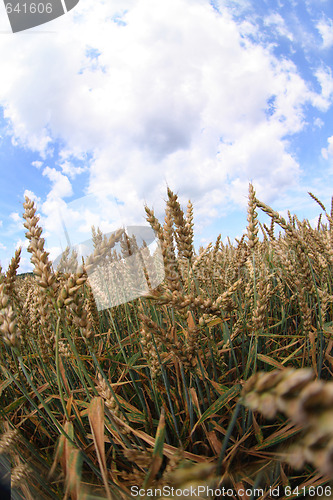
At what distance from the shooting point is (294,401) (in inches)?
11.7

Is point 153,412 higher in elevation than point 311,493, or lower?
higher

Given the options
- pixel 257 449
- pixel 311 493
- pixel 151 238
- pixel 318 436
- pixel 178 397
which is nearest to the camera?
pixel 318 436

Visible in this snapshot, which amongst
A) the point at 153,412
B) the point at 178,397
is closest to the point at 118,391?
the point at 153,412

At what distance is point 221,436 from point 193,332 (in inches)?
23.7

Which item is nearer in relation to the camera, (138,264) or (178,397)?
(178,397)

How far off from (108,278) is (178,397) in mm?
1079

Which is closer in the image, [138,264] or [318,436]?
[318,436]

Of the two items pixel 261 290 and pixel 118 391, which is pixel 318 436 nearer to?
pixel 261 290

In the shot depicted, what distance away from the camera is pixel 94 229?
5.16 feet

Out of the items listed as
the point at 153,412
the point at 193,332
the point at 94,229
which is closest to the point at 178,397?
the point at 153,412

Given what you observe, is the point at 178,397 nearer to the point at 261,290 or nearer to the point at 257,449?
the point at 257,449

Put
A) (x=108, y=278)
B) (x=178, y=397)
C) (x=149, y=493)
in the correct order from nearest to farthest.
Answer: (x=149, y=493) → (x=178, y=397) → (x=108, y=278)

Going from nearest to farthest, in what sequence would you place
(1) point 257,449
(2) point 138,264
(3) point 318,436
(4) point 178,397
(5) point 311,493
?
(3) point 318,436, (5) point 311,493, (1) point 257,449, (4) point 178,397, (2) point 138,264

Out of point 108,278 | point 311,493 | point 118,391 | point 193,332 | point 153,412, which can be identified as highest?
point 108,278
